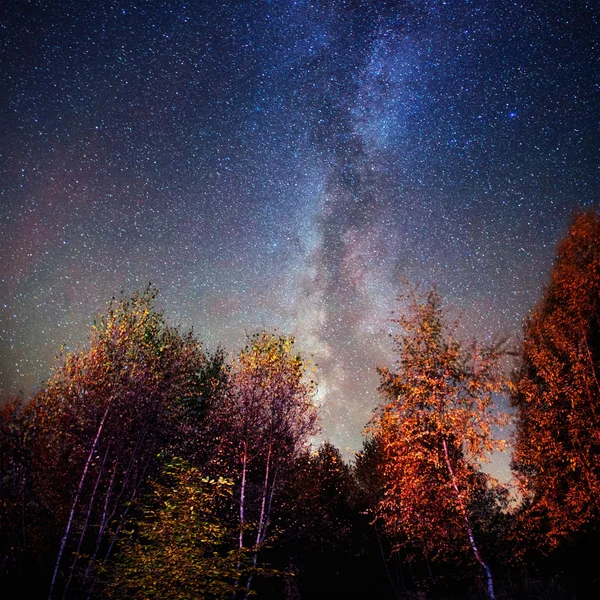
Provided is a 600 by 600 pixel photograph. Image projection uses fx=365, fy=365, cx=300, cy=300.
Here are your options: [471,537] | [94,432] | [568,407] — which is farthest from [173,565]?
[568,407]

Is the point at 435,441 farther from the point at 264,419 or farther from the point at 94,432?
the point at 94,432

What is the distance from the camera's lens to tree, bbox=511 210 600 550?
14.0 m

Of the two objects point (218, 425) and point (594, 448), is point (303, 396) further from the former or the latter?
point (594, 448)

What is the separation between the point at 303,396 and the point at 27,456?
1150cm

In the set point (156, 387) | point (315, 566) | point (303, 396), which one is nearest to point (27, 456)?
point (156, 387)

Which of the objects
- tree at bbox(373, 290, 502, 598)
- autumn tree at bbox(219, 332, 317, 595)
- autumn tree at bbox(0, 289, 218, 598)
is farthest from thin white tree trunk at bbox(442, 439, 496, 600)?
autumn tree at bbox(0, 289, 218, 598)

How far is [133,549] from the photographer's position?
33.7 feet

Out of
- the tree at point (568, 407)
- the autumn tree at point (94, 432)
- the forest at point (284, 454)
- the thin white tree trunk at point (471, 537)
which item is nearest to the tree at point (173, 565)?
the forest at point (284, 454)

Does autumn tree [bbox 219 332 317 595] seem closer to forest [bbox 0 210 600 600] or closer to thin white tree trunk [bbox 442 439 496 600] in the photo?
forest [bbox 0 210 600 600]

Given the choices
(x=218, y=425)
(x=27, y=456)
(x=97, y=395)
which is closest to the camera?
(x=27, y=456)

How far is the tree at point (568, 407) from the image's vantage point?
14.0 meters

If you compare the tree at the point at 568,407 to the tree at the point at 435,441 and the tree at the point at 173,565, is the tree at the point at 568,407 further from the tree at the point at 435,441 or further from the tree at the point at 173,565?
the tree at the point at 173,565

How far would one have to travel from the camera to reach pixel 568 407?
1552 cm

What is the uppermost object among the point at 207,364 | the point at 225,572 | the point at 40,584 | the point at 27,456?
the point at 207,364
